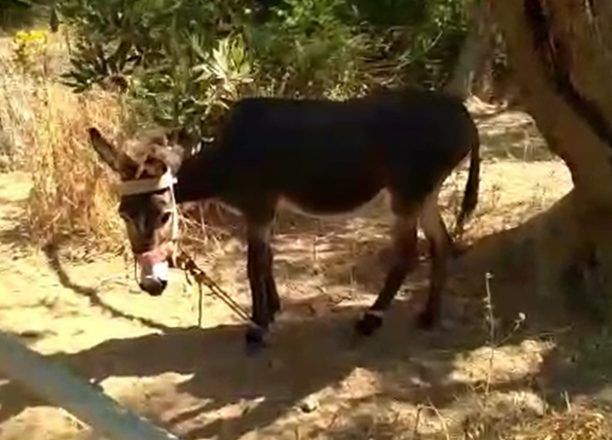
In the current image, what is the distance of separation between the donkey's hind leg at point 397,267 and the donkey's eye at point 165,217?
81cm

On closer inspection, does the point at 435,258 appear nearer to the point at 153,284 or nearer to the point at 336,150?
the point at 336,150

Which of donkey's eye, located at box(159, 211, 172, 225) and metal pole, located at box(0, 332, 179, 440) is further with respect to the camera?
donkey's eye, located at box(159, 211, 172, 225)

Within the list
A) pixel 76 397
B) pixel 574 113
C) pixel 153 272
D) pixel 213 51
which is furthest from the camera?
pixel 213 51

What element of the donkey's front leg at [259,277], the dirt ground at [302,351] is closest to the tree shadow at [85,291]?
the dirt ground at [302,351]

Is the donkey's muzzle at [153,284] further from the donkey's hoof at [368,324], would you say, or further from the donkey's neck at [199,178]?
the donkey's hoof at [368,324]

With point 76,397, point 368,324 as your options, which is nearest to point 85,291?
point 368,324

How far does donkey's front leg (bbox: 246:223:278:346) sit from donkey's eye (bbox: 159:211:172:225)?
0.41m

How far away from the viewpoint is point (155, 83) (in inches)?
229

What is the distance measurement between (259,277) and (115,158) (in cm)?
73

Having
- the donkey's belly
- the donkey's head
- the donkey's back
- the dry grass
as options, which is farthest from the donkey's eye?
the dry grass

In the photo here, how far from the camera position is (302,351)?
4.32m

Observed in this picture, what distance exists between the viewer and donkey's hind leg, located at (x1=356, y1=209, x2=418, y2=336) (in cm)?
426

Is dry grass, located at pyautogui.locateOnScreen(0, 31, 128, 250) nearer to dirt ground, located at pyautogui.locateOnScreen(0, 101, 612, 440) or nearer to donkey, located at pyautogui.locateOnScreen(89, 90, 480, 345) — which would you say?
dirt ground, located at pyautogui.locateOnScreen(0, 101, 612, 440)

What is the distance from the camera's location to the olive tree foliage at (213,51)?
5688 mm
